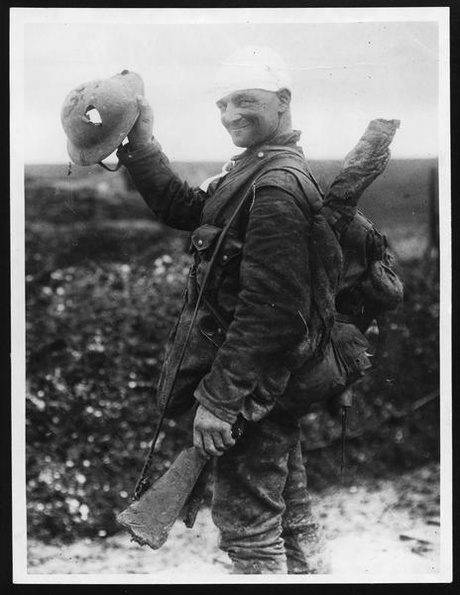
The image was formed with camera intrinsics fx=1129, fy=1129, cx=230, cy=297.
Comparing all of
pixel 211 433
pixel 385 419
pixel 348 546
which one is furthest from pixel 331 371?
pixel 348 546

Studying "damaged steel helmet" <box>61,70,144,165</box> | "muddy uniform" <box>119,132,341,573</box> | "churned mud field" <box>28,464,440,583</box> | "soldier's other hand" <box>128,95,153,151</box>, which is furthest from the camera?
"churned mud field" <box>28,464,440,583</box>

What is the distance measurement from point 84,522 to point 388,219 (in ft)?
5.37

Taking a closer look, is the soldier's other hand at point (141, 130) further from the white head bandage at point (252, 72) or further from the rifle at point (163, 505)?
the rifle at point (163, 505)

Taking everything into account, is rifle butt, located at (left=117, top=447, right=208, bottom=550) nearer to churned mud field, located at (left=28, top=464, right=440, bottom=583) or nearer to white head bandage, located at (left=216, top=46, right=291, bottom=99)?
churned mud field, located at (left=28, top=464, right=440, bottom=583)

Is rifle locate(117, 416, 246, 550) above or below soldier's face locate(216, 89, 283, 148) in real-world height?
below

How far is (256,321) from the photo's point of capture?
12.1 feet

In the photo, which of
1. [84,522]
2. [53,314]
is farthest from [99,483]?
[53,314]

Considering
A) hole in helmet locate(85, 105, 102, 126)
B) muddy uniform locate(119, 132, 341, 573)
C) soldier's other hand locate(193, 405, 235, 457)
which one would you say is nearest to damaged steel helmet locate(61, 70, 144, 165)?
hole in helmet locate(85, 105, 102, 126)

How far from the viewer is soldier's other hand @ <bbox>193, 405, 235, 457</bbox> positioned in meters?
3.72

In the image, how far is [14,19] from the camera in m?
4.05

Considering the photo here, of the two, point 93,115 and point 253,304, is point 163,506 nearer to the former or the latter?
point 253,304

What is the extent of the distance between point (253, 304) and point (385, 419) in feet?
3.19

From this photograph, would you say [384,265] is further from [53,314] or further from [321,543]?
[53,314]

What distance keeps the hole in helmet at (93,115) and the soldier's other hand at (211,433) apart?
103 centimetres
